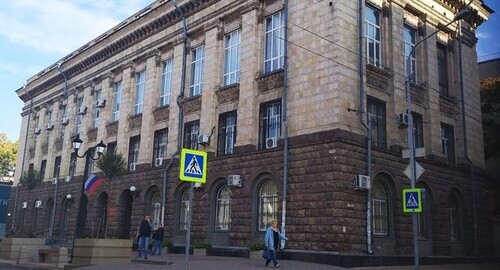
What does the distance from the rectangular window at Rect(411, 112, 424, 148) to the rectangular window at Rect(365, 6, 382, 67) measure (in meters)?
3.59

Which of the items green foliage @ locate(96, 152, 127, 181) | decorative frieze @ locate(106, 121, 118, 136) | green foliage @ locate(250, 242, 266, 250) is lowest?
green foliage @ locate(250, 242, 266, 250)

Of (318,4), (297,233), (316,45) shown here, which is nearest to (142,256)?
(297,233)

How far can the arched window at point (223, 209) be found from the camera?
22969 mm

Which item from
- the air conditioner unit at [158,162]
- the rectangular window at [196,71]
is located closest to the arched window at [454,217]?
the rectangular window at [196,71]

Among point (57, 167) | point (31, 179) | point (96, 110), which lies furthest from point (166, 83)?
point (31, 179)

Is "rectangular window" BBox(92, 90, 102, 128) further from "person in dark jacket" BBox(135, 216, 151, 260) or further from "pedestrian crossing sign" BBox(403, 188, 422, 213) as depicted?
"pedestrian crossing sign" BBox(403, 188, 422, 213)

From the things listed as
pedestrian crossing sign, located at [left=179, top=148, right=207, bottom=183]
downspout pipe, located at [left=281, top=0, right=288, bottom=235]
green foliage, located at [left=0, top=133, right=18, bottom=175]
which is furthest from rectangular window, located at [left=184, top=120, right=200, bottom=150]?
green foliage, located at [left=0, top=133, right=18, bottom=175]

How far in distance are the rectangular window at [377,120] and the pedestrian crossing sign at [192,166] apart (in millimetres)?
12050

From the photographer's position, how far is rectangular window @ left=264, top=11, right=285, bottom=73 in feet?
72.9

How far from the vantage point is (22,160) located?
44.8 m

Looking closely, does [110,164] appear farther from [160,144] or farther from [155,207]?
[155,207]

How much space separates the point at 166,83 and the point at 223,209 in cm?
957

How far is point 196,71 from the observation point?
27188 millimetres

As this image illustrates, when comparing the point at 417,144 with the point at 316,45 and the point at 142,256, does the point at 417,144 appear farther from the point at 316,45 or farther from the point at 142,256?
the point at 142,256
